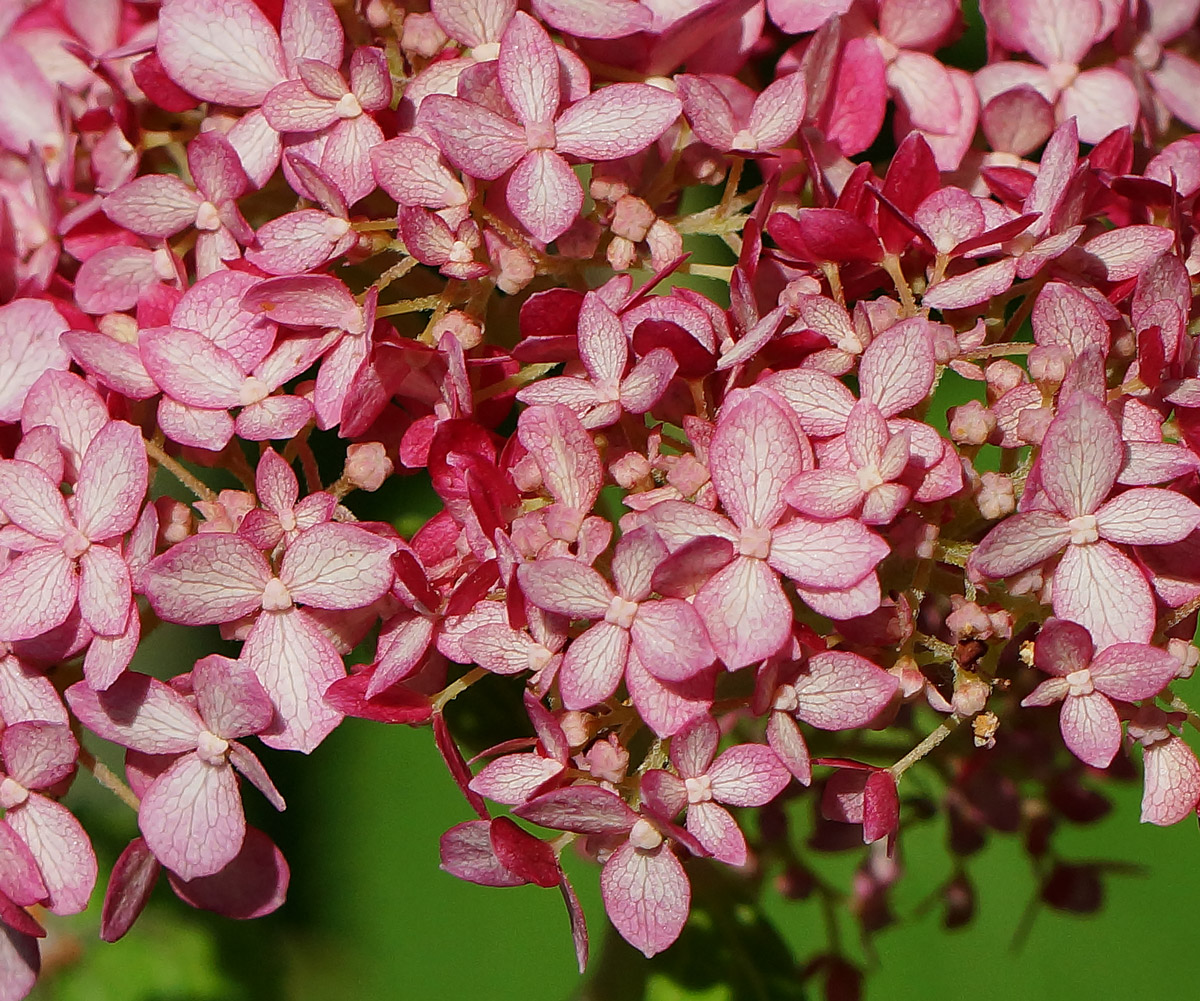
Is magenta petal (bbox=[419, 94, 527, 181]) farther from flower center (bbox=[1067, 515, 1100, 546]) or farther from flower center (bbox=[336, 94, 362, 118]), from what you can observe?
flower center (bbox=[1067, 515, 1100, 546])

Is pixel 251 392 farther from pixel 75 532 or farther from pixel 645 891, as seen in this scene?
pixel 645 891

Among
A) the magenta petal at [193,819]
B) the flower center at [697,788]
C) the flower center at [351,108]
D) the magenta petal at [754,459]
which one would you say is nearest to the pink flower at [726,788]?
the flower center at [697,788]

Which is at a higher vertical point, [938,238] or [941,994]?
[938,238]

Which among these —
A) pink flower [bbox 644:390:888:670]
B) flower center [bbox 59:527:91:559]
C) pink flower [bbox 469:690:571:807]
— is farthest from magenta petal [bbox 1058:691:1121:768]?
flower center [bbox 59:527:91:559]

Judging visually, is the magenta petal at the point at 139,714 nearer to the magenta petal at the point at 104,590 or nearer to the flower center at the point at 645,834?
the magenta petal at the point at 104,590

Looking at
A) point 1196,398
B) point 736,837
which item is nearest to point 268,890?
point 736,837

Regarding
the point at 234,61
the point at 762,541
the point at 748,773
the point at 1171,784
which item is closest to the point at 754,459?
the point at 762,541

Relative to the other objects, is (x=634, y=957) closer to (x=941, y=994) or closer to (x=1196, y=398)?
(x=941, y=994)
